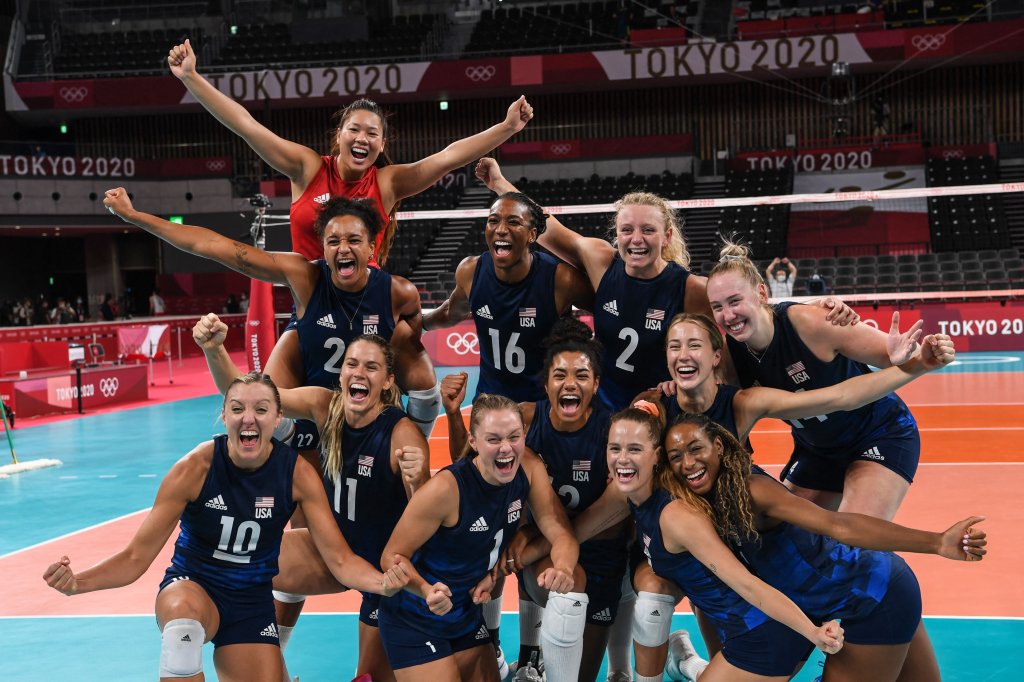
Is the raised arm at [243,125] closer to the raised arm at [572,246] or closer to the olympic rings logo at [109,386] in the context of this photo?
the raised arm at [572,246]

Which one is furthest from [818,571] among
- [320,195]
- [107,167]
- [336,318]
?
[107,167]

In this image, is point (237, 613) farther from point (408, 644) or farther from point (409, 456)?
point (409, 456)

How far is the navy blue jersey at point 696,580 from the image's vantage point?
12.7 feet

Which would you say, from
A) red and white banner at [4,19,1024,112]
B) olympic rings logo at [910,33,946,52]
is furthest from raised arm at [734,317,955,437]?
olympic rings logo at [910,33,946,52]

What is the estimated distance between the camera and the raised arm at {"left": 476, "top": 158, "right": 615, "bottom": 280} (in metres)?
5.13

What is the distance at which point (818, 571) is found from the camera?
12.8 ft

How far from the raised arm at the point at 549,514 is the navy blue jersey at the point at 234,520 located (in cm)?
102

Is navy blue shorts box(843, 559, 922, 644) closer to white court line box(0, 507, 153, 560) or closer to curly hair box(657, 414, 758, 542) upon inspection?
curly hair box(657, 414, 758, 542)

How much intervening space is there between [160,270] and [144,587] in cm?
2766

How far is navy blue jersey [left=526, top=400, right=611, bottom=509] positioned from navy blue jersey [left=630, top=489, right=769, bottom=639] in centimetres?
43

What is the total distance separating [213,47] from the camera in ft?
97.8

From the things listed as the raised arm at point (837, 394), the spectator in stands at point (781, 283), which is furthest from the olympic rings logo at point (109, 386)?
the raised arm at point (837, 394)

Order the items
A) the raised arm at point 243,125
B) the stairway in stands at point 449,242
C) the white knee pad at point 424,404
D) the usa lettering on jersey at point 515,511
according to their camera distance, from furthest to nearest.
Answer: the stairway in stands at point 449,242 → the white knee pad at point 424,404 → the raised arm at point 243,125 → the usa lettering on jersey at point 515,511

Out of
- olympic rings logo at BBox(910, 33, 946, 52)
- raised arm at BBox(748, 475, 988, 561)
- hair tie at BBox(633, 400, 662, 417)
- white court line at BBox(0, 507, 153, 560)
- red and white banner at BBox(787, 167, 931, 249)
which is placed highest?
olympic rings logo at BBox(910, 33, 946, 52)
